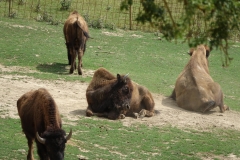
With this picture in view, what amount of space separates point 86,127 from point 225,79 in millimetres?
8600

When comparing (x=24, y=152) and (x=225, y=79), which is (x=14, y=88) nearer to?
(x=24, y=152)

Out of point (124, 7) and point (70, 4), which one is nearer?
point (124, 7)

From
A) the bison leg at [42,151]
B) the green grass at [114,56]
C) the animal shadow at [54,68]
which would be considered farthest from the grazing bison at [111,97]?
the bison leg at [42,151]

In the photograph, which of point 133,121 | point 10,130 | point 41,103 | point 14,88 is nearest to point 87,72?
point 14,88

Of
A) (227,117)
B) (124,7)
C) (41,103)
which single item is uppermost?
(124,7)

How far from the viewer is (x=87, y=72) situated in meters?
19.4

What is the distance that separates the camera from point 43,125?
10227 millimetres

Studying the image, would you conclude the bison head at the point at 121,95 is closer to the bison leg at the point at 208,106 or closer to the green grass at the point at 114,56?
the bison leg at the point at 208,106

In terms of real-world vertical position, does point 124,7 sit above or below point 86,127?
above

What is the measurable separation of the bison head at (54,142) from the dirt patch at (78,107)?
13.2ft

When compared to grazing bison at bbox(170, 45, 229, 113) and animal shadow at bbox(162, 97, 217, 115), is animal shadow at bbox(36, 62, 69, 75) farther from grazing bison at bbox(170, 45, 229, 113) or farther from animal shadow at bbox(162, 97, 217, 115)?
grazing bison at bbox(170, 45, 229, 113)

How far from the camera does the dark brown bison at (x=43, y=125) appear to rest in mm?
9609

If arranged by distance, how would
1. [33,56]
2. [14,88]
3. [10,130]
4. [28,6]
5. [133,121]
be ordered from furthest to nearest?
1. [28,6]
2. [33,56]
3. [14,88]
4. [133,121]
5. [10,130]

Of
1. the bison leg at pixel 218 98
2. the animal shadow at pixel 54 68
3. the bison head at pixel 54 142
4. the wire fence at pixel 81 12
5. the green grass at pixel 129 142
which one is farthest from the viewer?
the wire fence at pixel 81 12
